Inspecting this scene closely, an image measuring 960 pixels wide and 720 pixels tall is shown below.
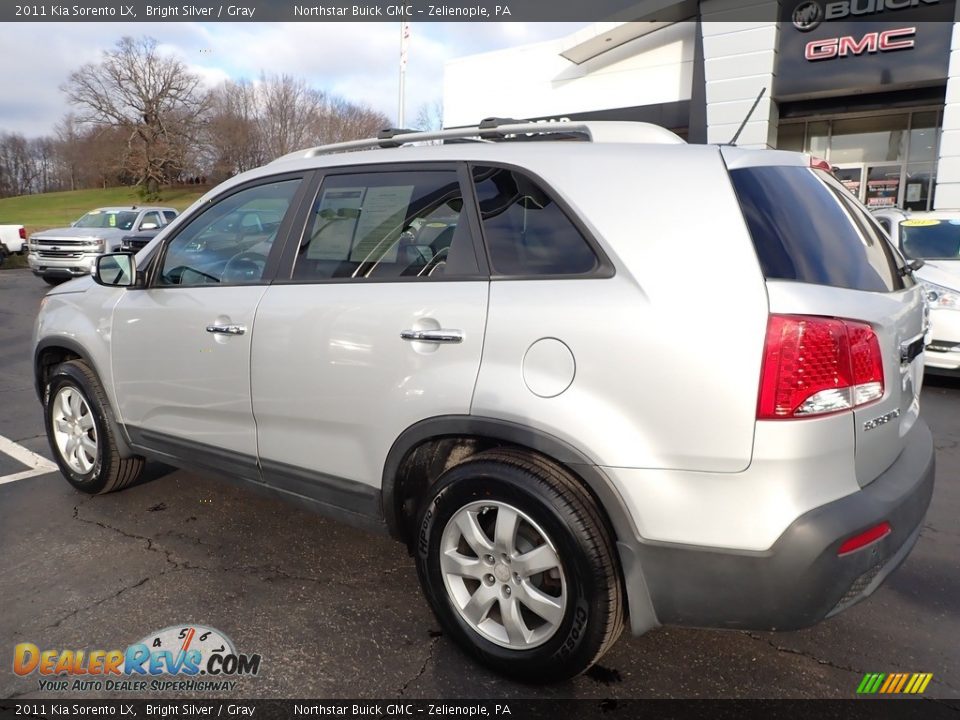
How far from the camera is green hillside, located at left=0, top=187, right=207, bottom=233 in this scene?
6012cm

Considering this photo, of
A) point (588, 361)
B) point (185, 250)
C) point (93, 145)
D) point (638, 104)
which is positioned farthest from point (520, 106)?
point (93, 145)

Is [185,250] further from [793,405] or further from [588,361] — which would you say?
[793,405]

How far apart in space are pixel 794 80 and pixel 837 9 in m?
1.60

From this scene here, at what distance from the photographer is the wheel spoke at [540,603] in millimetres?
2270

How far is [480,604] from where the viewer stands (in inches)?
96.8

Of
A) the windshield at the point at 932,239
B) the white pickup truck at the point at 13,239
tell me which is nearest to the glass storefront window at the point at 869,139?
the windshield at the point at 932,239

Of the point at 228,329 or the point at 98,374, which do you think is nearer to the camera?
the point at 228,329

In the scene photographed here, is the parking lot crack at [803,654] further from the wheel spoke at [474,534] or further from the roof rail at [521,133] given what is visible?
the roof rail at [521,133]

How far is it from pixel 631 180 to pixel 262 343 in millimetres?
1642

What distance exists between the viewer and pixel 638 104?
19359 mm

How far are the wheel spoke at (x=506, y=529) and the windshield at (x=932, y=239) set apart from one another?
7118 mm

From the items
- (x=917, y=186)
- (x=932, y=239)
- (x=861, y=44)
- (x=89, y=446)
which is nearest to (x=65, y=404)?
(x=89, y=446)

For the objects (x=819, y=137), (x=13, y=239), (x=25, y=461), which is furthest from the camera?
(x=13, y=239)

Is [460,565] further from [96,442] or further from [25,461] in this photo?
[25,461]
